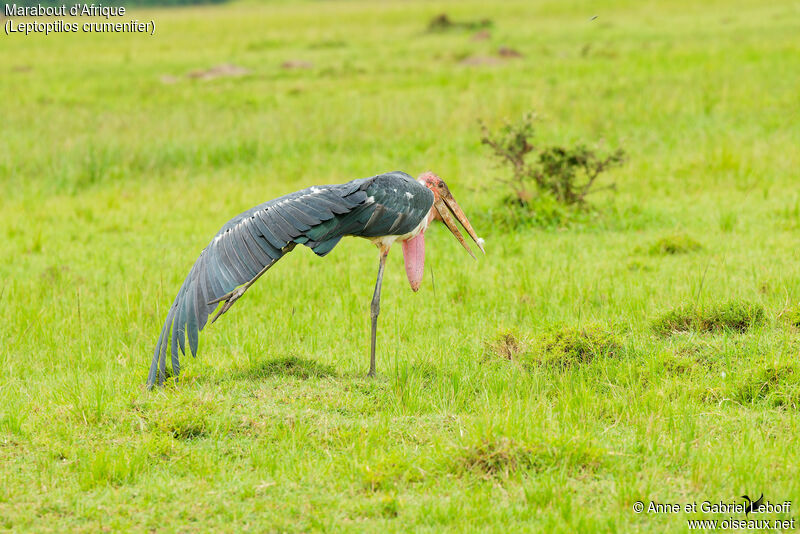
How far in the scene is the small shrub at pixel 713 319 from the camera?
5750 mm

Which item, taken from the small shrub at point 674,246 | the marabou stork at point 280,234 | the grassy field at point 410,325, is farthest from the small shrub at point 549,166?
the marabou stork at point 280,234

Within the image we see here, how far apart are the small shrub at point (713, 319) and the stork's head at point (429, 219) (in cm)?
136

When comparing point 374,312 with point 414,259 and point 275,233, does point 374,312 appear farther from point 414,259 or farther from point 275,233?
point 275,233

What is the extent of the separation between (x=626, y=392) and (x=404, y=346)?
1.58m

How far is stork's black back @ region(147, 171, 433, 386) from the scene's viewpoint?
4719mm

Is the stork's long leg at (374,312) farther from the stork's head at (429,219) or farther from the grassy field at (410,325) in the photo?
the stork's head at (429,219)

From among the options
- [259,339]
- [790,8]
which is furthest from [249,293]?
[790,8]

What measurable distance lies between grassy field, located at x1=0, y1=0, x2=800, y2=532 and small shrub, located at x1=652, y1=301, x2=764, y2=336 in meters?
0.02

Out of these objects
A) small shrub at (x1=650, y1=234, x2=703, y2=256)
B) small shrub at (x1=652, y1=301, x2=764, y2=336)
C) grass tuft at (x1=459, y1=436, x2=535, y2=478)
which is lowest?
grass tuft at (x1=459, y1=436, x2=535, y2=478)


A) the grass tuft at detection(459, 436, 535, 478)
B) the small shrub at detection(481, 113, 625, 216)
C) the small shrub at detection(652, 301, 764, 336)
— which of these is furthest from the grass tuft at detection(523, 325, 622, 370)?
the small shrub at detection(481, 113, 625, 216)

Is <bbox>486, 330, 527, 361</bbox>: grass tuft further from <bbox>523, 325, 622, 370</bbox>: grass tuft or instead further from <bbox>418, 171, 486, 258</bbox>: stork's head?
<bbox>418, 171, 486, 258</bbox>: stork's head

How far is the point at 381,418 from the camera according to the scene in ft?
15.3

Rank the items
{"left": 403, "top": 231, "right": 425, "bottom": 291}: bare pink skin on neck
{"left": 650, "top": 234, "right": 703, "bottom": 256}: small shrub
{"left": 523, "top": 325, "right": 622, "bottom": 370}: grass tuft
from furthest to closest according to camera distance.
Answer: {"left": 650, "top": 234, "right": 703, "bottom": 256}: small shrub < {"left": 403, "top": 231, "right": 425, "bottom": 291}: bare pink skin on neck < {"left": 523, "top": 325, "right": 622, "bottom": 370}: grass tuft

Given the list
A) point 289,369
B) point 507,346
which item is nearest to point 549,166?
point 507,346
